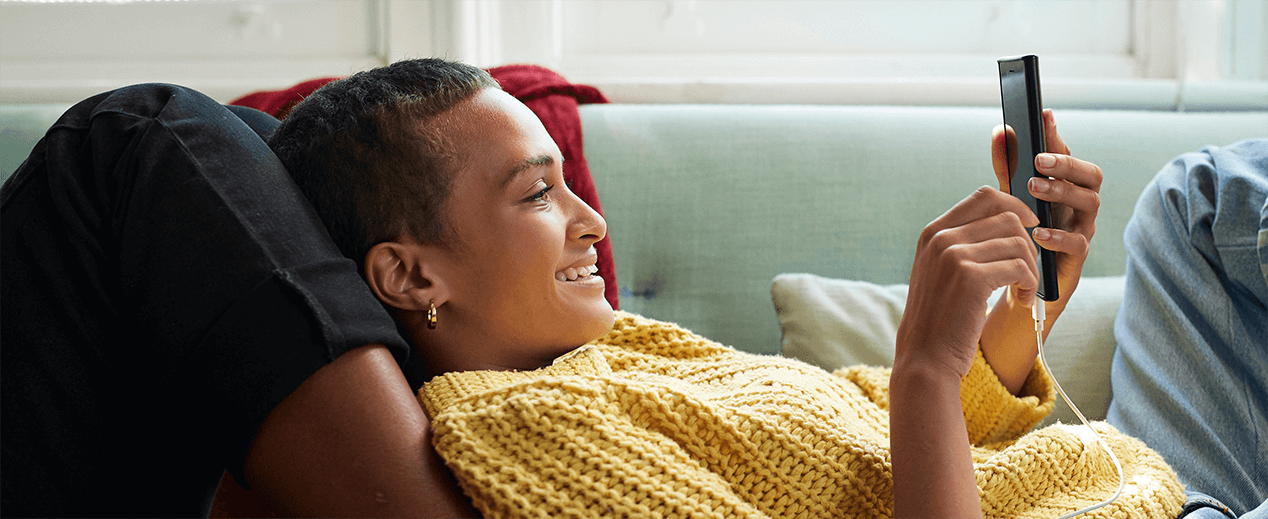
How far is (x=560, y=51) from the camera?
6.20ft

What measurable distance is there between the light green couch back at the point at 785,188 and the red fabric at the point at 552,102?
2.2 inches

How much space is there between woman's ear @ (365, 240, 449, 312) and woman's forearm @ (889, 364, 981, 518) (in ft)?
1.43

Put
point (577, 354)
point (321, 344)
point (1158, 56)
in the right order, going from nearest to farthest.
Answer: point (321, 344) → point (577, 354) → point (1158, 56)

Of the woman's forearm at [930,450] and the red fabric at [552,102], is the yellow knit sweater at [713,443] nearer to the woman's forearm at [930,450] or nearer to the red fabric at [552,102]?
the woman's forearm at [930,450]

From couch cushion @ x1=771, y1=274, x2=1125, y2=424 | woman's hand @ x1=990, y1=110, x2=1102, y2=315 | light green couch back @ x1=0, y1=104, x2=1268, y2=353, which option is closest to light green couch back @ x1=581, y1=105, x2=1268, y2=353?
light green couch back @ x1=0, y1=104, x2=1268, y2=353

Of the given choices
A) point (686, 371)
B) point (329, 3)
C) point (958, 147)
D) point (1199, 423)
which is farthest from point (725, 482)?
point (329, 3)

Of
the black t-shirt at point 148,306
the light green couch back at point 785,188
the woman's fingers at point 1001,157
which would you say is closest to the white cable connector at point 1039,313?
the woman's fingers at point 1001,157

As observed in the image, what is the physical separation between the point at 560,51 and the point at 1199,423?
4.73 feet

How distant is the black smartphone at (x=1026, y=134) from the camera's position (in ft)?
2.48

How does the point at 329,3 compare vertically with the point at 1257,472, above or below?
above

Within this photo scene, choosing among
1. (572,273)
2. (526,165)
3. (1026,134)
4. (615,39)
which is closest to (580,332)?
(572,273)

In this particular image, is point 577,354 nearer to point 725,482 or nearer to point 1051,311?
point 725,482

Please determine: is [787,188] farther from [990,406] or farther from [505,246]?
[505,246]

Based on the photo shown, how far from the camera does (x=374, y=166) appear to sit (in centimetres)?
73
